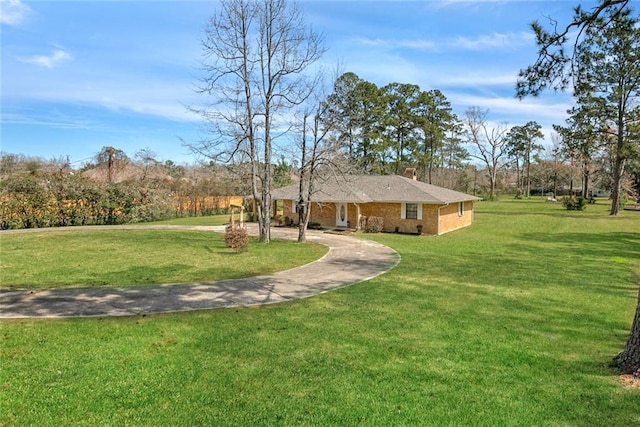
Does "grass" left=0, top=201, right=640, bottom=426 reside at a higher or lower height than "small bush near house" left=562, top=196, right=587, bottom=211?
lower

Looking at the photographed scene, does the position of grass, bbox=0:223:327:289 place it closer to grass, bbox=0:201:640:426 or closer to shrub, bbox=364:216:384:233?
grass, bbox=0:201:640:426

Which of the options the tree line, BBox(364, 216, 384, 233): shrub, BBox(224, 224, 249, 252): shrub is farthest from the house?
BBox(224, 224, 249, 252): shrub

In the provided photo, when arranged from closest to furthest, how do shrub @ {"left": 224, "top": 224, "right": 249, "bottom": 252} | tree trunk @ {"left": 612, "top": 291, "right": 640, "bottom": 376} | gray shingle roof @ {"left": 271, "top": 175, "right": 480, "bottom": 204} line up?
1. tree trunk @ {"left": 612, "top": 291, "right": 640, "bottom": 376}
2. shrub @ {"left": 224, "top": 224, "right": 249, "bottom": 252}
3. gray shingle roof @ {"left": 271, "top": 175, "right": 480, "bottom": 204}

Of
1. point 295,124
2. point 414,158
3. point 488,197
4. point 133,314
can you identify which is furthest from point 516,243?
point 488,197

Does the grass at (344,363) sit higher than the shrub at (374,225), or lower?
lower

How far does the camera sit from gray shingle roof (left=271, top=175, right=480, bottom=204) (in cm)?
2317

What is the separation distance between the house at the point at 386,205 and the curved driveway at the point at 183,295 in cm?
1051

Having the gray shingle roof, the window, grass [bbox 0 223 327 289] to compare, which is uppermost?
the gray shingle roof

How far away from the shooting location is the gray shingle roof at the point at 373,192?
23.2 meters

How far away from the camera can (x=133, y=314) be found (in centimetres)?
762

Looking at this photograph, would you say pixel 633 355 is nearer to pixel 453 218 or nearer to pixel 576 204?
pixel 453 218

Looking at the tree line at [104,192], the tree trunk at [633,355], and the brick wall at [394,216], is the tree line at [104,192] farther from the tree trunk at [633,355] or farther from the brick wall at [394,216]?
the tree trunk at [633,355]

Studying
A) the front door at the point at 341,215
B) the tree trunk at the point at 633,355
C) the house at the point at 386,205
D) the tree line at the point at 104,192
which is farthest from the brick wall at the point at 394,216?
the tree trunk at the point at 633,355

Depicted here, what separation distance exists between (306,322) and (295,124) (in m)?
13.0
